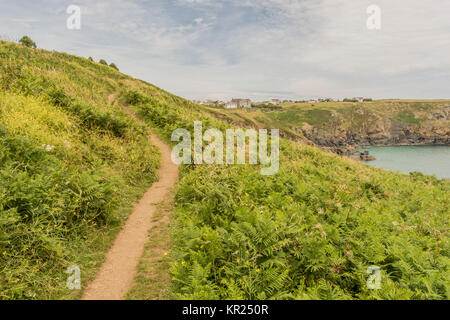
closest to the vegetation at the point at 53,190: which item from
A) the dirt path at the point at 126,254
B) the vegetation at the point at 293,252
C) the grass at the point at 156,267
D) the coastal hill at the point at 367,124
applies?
the dirt path at the point at 126,254

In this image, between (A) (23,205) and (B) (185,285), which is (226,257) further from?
(A) (23,205)

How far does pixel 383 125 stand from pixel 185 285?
181m

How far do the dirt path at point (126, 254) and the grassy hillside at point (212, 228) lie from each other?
0.33 m

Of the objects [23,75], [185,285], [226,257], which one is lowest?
[185,285]

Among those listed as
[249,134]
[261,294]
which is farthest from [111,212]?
[249,134]

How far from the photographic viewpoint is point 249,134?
64.7ft

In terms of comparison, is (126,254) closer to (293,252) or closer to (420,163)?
(293,252)

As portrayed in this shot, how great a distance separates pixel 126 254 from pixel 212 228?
2422mm

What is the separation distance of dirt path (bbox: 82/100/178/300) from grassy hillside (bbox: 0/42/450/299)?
33cm

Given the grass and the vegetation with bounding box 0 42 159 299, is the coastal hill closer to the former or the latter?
the vegetation with bounding box 0 42 159 299

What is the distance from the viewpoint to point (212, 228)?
6387mm

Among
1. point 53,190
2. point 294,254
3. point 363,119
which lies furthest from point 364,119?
point 53,190

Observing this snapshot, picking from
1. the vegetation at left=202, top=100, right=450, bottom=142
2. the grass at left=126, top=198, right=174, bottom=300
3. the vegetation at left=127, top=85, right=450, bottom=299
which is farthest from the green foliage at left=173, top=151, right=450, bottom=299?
the vegetation at left=202, top=100, right=450, bottom=142

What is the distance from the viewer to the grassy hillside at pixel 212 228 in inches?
181
